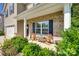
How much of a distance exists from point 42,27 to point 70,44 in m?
14.0

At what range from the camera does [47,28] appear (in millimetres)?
21250

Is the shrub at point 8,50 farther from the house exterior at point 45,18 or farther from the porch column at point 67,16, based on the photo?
the house exterior at point 45,18

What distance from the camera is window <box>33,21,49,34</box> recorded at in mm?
21347

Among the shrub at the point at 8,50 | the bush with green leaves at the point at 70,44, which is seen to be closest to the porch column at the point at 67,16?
the bush with green leaves at the point at 70,44

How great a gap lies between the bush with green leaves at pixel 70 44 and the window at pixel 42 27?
38.9ft

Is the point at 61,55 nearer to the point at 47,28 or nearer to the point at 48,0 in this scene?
the point at 48,0

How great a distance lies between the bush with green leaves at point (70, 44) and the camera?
879 cm

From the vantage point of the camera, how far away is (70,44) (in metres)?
8.90

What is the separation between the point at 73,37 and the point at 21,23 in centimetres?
2111

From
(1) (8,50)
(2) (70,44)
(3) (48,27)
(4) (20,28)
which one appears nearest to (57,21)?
(3) (48,27)

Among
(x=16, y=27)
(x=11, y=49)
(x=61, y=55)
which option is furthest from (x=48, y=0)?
(x=16, y=27)

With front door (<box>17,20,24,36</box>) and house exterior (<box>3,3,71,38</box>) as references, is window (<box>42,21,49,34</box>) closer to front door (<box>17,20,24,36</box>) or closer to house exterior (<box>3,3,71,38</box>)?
house exterior (<box>3,3,71,38</box>)

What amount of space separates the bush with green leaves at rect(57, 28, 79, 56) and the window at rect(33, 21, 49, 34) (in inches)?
467

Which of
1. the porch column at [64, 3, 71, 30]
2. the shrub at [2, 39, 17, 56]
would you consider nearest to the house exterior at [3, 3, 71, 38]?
the porch column at [64, 3, 71, 30]
